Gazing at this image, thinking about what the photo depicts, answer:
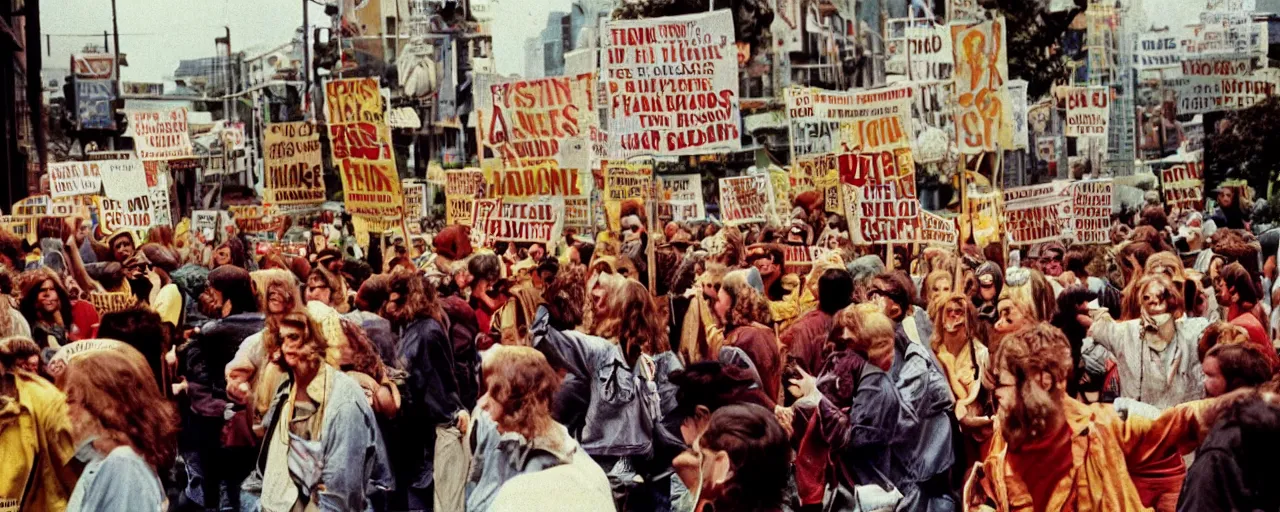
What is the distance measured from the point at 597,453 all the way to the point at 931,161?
48995mm

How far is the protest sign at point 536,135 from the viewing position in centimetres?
1972

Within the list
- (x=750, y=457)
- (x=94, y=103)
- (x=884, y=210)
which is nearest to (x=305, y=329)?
(x=750, y=457)

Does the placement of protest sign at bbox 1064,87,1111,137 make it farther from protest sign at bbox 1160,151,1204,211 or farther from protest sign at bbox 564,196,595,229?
protest sign at bbox 564,196,595,229

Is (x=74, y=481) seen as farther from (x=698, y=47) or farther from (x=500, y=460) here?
(x=698, y=47)

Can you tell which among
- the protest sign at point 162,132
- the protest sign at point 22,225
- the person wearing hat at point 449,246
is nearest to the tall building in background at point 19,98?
the protest sign at point 162,132

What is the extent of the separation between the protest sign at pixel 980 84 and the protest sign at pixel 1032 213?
22.5 inches

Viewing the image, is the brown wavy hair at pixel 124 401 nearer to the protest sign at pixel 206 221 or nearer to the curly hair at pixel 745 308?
the curly hair at pixel 745 308

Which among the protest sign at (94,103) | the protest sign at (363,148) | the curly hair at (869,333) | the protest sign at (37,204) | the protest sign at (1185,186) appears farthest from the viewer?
the protest sign at (94,103)

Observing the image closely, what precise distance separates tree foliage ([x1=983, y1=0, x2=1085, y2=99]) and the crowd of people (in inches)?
1661

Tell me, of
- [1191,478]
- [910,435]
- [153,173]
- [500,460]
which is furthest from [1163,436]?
[153,173]

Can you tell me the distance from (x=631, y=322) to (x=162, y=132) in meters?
24.7

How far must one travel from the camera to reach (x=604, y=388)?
9203 millimetres

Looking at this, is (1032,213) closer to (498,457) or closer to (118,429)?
(498,457)

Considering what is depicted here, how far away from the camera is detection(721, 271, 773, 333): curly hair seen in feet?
32.7
